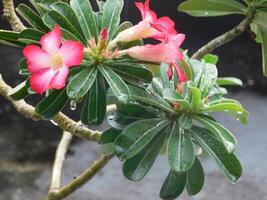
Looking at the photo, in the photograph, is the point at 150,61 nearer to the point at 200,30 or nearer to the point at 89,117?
the point at 89,117

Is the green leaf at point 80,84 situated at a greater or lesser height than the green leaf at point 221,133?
greater

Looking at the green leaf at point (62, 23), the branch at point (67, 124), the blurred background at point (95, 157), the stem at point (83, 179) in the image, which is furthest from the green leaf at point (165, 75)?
the blurred background at point (95, 157)

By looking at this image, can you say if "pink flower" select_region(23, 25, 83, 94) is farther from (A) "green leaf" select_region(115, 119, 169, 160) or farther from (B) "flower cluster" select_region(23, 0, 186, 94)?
(A) "green leaf" select_region(115, 119, 169, 160)

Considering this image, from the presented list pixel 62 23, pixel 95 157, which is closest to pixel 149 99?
pixel 62 23

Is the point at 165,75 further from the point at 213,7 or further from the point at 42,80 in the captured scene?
the point at 213,7

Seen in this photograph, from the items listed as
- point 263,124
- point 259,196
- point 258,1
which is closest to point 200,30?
point 263,124

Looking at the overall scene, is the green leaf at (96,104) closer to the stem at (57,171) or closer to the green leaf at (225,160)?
the green leaf at (225,160)
